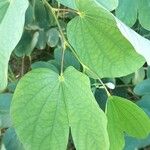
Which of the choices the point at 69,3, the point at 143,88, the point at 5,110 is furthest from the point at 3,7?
the point at 143,88

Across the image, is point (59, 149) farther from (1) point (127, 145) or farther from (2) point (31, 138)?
(1) point (127, 145)

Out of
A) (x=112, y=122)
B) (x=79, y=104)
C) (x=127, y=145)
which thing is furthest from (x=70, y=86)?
(x=127, y=145)

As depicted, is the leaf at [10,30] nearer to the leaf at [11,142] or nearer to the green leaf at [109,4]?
the green leaf at [109,4]

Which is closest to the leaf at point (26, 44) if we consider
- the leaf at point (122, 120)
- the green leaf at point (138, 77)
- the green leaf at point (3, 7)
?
the green leaf at point (138, 77)

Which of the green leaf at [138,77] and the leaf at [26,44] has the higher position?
the leaf at [26,44]

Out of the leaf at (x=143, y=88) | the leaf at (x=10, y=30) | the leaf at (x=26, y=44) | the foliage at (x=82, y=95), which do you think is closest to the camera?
the leaf at (x=10, y=30)

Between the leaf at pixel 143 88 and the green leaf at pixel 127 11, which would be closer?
the green leaf at pixel 127 11

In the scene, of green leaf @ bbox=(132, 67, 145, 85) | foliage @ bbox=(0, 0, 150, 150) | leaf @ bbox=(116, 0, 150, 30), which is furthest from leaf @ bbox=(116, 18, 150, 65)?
green leaf @ bbox=(132, 67, 145, 85)
